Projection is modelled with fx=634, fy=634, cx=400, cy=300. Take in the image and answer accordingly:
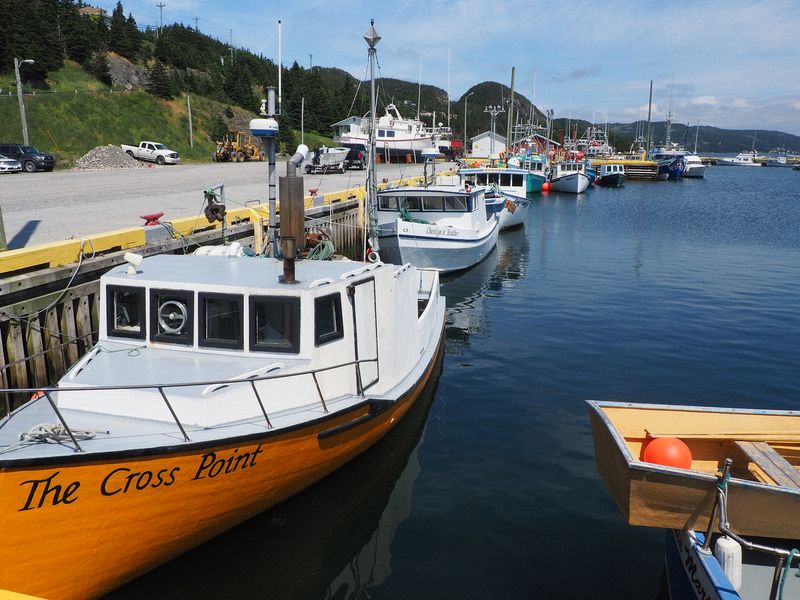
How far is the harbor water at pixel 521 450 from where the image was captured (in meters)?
7.64

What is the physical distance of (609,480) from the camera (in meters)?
6.71

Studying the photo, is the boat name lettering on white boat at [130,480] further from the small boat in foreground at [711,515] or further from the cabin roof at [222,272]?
the small boat in foreground at [711,515]

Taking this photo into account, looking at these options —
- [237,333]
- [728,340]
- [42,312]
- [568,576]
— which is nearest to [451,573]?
[568,576]

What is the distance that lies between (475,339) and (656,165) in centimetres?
8607

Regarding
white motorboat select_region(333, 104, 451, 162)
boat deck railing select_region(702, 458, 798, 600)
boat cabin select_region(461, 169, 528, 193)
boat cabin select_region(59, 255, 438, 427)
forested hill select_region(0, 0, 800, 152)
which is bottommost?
boat deck railing select_region(702, 458, 798, 600)

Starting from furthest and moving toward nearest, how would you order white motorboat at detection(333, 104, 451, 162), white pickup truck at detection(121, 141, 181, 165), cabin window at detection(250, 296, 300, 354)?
white motorboat at detection(333, 104, 451, 162) < white pickup truck at detection(121, 141, 181, 165) < cabin window at detection(250, 296, 300, 354)

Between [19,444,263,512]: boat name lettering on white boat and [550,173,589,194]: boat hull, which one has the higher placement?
[550,173,589,194]: boat hull

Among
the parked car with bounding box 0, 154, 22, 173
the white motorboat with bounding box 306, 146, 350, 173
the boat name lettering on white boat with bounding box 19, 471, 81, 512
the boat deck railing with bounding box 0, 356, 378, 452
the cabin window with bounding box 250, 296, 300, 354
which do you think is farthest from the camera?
the white motorboat with bounding box 306, 146, 350, 173

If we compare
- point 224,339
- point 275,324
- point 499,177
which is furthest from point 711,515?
point 499,177

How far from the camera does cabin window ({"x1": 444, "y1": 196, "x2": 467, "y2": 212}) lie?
2503cm

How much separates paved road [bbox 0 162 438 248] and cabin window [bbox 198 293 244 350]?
8.99 metres

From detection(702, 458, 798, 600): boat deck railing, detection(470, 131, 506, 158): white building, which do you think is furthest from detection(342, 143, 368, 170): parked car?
detection(702, 458, 798, 600): boat deck railing

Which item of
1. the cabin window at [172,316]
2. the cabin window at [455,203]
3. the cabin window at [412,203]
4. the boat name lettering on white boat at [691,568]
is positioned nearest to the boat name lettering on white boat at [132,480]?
the cabin window at [172,316]

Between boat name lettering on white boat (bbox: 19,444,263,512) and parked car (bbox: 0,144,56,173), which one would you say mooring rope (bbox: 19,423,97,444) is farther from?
parked car (bbox: 0,144,56,173)
